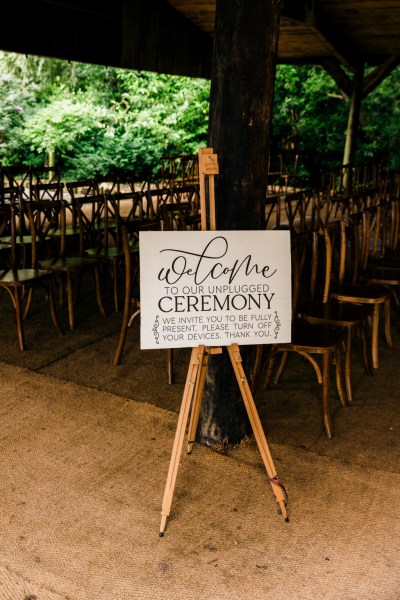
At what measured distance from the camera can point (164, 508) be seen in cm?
245

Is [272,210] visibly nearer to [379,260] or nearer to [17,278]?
[379,260]

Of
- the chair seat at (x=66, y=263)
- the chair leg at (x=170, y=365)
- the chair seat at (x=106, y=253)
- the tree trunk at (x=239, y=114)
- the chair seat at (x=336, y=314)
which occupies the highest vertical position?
the tree trunk at (x=239, y=114)

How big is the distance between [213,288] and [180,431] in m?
0.55

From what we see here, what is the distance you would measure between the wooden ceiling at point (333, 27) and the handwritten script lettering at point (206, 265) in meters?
6.29

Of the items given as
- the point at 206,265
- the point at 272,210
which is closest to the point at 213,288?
the point at 206,265

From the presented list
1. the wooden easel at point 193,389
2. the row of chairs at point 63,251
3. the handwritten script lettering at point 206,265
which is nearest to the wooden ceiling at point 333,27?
the row of chairs at point 63,251

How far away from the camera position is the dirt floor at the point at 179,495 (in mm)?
2205

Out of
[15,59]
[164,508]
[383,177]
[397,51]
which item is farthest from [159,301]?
[15,59]

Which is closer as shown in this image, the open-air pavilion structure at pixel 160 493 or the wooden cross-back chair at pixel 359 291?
the open-air pavilion structure at pixel 160 493

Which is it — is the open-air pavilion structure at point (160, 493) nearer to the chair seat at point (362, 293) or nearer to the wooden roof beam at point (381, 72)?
the chair seat at point (362, 293)

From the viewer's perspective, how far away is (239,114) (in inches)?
110

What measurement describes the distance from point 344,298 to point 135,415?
1.44 meters

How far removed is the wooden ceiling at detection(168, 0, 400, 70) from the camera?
861 cm

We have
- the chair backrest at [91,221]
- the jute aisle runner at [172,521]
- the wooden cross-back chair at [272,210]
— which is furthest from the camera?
the chair backrest at [91,221]
